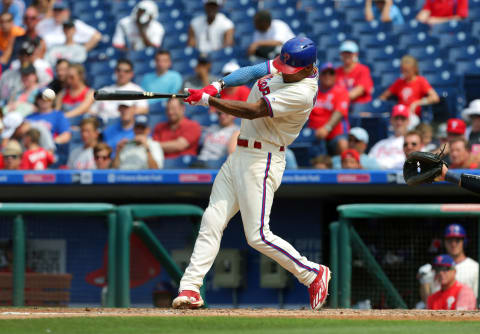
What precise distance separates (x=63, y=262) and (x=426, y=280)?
8.82 ft

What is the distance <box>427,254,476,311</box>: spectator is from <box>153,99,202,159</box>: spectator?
2.87 meters

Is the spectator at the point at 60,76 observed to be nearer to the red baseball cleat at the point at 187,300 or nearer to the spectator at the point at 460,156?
the spectator at the point at 460,156

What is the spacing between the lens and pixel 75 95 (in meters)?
9.95

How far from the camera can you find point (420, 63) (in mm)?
9477

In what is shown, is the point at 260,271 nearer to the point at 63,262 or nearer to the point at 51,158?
the point at 63,262

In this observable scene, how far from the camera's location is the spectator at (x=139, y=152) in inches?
317

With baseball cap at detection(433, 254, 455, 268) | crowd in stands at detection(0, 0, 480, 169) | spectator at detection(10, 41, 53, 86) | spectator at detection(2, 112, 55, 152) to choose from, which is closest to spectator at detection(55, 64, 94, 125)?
crowd in stands at detection(0, 0, 480, 169)

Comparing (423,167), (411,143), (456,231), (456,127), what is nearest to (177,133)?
(411,143)

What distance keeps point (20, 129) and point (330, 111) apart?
9.72ft

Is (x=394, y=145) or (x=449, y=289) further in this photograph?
(x=394, y=145)

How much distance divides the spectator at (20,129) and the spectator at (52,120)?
4.9 inches

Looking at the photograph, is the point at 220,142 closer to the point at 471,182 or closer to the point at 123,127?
the point at 123,127

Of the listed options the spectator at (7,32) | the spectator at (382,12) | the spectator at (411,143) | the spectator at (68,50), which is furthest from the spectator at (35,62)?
the spectator at (411,143)

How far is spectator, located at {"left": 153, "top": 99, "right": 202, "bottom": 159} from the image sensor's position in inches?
340
